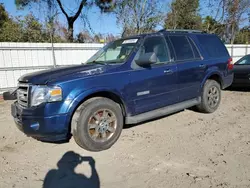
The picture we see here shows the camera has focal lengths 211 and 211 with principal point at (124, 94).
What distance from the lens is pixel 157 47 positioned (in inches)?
171

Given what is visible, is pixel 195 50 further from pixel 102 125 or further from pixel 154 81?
pixel 102 125

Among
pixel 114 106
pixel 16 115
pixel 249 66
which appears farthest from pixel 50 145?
pixel 249 66

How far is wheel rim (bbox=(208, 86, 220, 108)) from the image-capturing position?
208 inches

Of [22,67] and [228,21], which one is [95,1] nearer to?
[22,67]

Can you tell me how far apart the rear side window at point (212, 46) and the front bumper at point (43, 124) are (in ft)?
12.7

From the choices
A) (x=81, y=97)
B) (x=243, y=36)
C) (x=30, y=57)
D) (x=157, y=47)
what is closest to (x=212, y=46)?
(x=157, y=47)

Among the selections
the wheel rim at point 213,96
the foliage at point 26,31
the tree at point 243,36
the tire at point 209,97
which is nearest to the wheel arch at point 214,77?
the tire at point 209,97

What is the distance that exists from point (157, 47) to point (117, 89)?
141cm

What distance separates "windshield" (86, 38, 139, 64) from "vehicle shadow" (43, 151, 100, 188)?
1.88 metres

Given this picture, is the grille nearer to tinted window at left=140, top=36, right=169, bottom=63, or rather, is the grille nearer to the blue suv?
the blue suv

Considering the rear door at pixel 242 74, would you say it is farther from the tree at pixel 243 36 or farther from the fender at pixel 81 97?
the tree at pixel 243 36

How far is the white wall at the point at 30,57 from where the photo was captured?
8109mm

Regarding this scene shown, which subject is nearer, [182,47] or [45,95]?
[45,95]

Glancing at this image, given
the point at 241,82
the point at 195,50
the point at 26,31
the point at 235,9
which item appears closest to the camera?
the point at 195,50
